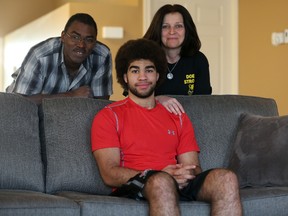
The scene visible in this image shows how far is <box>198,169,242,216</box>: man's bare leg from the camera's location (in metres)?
2.67

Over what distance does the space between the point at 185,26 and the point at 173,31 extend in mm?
96

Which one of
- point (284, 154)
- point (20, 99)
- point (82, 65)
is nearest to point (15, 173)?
point (20, 99)

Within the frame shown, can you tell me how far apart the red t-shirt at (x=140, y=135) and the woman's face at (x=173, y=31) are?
64 cm

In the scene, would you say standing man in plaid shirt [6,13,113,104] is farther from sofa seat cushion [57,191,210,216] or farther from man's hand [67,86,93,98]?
sofa seat cushion [57,191,210,216]

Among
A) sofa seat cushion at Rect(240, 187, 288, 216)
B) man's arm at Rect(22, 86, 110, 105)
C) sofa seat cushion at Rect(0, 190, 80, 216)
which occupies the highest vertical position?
man's arm at Rect(22, 86, 110, 105)

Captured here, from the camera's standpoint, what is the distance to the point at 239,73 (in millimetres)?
7023

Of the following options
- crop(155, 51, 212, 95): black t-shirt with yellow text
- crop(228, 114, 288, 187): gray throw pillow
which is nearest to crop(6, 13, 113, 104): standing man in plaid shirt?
crop(155, 51, 212, 95): black t-shirt with yellow text

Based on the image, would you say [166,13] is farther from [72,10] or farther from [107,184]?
[72,10]

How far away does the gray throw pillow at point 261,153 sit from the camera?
3.25 m

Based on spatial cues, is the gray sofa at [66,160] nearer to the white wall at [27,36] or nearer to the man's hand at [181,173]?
the man's hand at [181,173]

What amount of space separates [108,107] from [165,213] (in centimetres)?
77

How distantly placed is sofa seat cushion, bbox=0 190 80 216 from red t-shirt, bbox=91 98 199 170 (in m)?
0.42

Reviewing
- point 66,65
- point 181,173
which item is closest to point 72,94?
point 66,65

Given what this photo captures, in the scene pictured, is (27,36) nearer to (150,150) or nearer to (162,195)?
(150,150)
